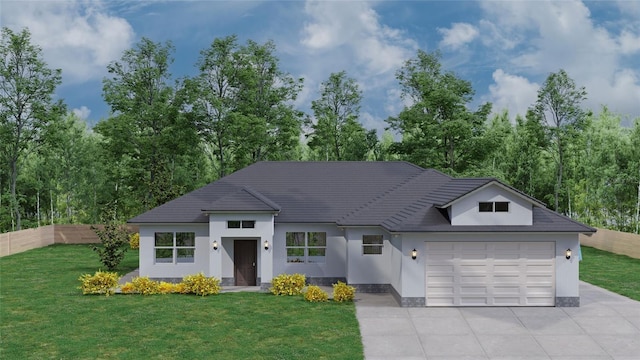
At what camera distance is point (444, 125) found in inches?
1670

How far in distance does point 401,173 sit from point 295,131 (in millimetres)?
20880

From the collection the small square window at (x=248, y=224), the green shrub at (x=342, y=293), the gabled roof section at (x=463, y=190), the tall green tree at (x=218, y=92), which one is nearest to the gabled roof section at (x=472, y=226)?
the gabled roof section at (x=463, y=190)

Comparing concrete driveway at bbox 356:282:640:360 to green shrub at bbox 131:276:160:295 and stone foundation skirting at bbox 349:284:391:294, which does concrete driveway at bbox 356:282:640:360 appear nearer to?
stone foundation skirting at bbox 349:284:391:294

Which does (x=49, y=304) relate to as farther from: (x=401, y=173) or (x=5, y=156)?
(x=5, y=156)

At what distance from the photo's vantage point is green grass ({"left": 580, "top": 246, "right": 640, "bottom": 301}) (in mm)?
23750

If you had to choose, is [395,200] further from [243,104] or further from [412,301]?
[243,104]

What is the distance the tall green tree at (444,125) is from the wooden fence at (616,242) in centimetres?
1008

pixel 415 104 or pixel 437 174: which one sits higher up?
pixel 415 104

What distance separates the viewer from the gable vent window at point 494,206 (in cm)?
1972

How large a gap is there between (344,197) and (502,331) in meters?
11.0

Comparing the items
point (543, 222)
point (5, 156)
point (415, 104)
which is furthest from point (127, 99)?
point (543, 222)

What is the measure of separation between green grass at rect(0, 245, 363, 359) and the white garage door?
3396mm

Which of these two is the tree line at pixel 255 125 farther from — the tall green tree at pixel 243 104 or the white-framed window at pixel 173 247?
the white-framed window at pixel 173 247

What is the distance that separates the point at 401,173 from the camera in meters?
27.6
